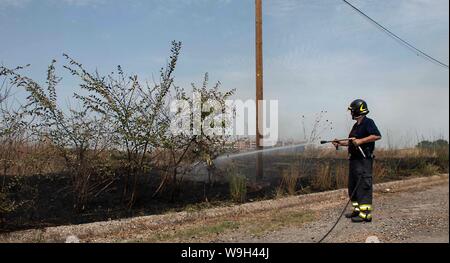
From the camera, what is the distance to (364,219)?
716cm

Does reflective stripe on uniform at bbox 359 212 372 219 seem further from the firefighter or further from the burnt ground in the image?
the burnt ground

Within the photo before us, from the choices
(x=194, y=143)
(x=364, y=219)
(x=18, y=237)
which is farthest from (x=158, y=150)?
(x=364, y=219)

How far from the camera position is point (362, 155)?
7125 mm

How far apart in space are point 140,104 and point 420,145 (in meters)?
12.1

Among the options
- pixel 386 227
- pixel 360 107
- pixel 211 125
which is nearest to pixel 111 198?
pixel 211 125

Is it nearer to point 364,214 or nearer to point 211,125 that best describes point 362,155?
point 364,214

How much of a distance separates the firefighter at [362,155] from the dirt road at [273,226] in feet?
0.96

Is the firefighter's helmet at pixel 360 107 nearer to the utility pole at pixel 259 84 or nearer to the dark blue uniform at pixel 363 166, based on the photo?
the dark blue uniform at pixel 363 166

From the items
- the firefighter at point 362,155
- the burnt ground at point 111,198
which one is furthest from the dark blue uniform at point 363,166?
the burnt ground at point 111,198

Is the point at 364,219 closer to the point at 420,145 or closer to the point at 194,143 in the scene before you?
the point at 194,143

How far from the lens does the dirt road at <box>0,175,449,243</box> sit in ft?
20.1

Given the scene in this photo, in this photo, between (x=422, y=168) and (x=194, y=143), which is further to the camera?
(x=422, y=168)

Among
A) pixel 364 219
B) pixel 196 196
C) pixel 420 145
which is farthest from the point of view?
pixel 420 145

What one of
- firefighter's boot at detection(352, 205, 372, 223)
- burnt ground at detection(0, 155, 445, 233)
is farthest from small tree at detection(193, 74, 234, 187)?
firefighter's boot at detection(352, 205, 372, 223)
